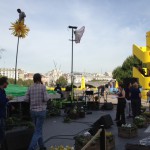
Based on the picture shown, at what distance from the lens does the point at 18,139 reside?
6656 millimetres

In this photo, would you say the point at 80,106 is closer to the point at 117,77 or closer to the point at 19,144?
the point at 19,144

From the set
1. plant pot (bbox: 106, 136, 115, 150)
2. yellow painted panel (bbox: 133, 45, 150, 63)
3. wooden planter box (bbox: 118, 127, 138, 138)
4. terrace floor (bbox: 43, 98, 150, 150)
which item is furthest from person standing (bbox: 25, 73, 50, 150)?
yellow painted panel (bbox: 133, 45, 150, 63)

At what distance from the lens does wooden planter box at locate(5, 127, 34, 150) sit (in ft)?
21.2

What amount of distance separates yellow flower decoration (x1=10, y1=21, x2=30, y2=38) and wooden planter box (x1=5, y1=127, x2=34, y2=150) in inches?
405

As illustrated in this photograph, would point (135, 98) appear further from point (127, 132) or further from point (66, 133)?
point (66, 133)

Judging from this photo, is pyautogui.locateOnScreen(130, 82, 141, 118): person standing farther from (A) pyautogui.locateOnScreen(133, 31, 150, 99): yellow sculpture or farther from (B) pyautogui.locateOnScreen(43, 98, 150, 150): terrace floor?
(A) pyautogui.locateOnScreen(133, 31, 150, 99): yellow sculpture

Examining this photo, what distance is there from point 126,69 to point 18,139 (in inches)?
1966

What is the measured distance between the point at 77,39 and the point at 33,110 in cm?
1233

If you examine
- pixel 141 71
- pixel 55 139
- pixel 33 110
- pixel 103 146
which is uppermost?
pixel 141 71

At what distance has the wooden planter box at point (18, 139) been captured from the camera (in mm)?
6465

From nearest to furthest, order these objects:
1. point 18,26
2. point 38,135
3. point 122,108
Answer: point 38,135
point 122,108
point 18,26

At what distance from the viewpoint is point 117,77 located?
57.1m

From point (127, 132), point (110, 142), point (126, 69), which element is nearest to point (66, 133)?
point (127, 132)

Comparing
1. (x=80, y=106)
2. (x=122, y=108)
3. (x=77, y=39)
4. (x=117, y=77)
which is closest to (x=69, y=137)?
(x=122, y=108)
